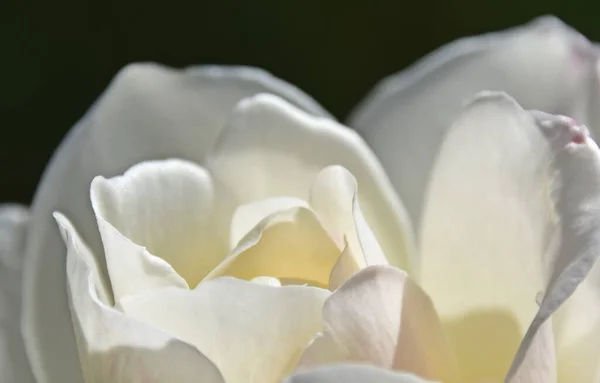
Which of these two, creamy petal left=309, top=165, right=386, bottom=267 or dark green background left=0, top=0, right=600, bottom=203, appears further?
dark green background left=0, top=0, right=600, bottom=203

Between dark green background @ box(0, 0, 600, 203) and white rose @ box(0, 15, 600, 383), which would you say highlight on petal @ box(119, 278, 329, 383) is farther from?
dark green background @ box(0, 0, 600, 203)

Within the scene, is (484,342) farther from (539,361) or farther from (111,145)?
(111,145)

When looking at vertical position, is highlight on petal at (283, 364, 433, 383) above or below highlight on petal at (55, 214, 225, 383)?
above

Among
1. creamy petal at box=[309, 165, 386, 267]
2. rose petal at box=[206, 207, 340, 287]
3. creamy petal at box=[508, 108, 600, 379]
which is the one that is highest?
creamy petal at box=[508, 108, 600, 379]

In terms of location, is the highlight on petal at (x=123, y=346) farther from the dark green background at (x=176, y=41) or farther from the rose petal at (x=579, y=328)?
the dark green background at (x=176, y=41)

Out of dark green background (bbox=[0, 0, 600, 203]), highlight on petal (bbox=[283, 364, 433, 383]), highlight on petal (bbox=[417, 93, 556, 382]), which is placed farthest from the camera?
dark green background (bbox=[0, 0, 600, 203])

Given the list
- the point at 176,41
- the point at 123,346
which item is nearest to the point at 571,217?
the point at 123,346

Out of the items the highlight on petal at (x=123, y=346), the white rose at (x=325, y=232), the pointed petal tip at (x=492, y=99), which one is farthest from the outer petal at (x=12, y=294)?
the pointed petal tip at (x=492, y=99)

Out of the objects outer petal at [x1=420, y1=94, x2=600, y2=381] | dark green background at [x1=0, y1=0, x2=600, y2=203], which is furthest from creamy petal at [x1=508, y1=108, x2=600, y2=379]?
dark green background at [x1=0, y1=0, x2=600, y2=203]
